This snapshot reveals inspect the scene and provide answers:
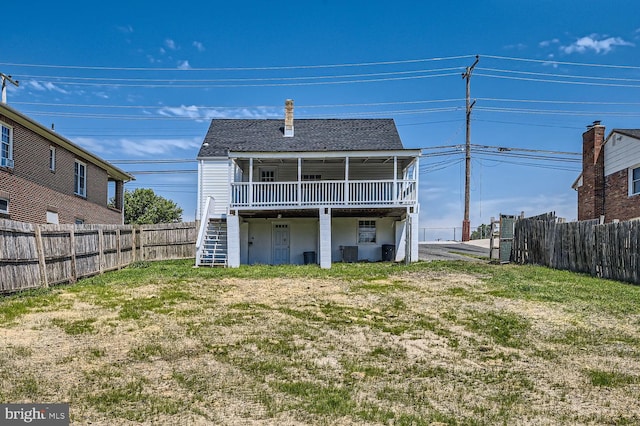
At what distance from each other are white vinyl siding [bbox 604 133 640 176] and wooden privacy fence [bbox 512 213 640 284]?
503 centimetres

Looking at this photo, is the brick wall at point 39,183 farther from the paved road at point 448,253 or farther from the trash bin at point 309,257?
the paved road at point 448,253

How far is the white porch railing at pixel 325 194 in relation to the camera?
61.0 ft

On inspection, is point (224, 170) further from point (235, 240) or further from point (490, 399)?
point (490, 399)

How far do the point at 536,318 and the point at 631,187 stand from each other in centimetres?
1442

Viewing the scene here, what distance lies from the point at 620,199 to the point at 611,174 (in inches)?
51.0

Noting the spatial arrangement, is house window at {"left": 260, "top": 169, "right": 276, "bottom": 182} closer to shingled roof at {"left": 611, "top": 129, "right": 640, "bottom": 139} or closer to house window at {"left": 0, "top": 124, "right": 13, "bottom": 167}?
house window at {"left": 0, "top": 124, "right": 13, "bottom": 167}

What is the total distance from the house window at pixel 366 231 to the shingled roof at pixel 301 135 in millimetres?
3373

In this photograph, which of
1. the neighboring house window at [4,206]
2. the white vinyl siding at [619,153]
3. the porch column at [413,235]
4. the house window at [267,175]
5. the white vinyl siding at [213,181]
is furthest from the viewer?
the white vinyl siding at [213,181]

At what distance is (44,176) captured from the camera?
62.5 ft

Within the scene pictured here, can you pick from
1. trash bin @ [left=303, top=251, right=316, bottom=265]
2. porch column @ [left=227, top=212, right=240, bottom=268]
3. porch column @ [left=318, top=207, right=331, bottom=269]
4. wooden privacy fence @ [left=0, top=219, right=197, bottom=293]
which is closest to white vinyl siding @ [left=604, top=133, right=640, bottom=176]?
porch column @ [left=318, top=207, right=331, bottom=269]

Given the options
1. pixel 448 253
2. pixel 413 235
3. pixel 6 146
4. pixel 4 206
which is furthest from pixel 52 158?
pixel 448 253

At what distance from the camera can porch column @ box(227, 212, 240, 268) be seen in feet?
59.8

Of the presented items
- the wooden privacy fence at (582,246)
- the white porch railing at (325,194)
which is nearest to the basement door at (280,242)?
the white porch railing at (325,194)

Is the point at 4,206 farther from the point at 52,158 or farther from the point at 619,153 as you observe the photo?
Result: the point at 619,153
